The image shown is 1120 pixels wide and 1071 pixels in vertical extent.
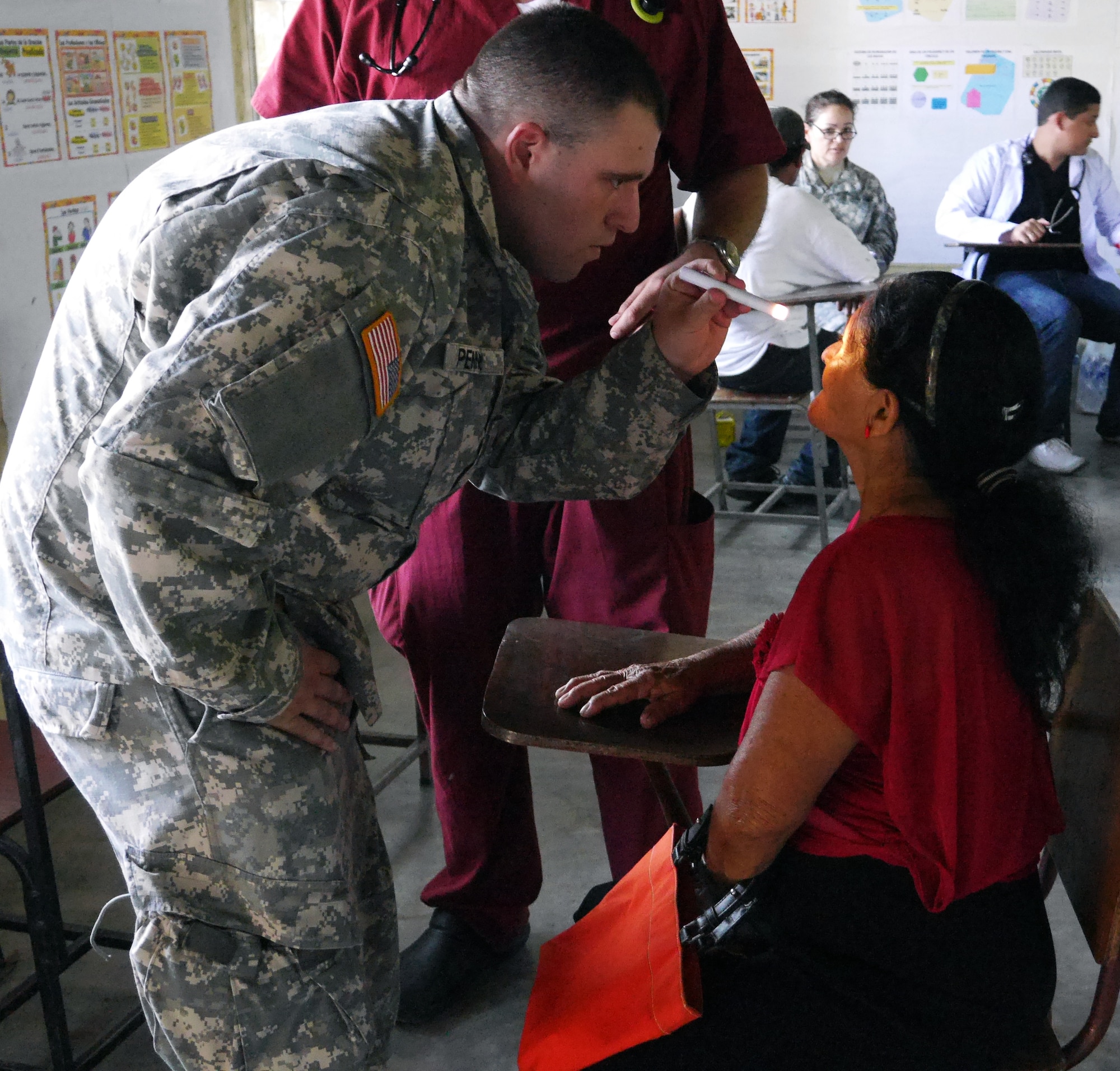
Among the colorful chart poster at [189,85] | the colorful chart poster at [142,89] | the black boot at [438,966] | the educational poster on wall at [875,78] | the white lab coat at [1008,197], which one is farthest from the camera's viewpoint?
the educational poster on wall at [875,78]

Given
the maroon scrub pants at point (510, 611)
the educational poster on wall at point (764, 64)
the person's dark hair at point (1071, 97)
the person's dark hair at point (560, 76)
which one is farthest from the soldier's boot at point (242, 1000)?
the educational poster on wall at point (764, 64)

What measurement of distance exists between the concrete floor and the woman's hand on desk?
51cm

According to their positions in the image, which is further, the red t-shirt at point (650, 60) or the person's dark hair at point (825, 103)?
the person's dark hair at point (825, 103)

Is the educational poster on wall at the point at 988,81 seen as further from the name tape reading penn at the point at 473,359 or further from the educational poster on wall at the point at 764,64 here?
the name tape reading penn at the point at 473,359

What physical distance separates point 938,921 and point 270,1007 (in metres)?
0.72

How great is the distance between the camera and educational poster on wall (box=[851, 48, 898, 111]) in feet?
21.0

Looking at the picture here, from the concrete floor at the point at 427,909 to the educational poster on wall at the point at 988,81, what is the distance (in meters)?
4.01

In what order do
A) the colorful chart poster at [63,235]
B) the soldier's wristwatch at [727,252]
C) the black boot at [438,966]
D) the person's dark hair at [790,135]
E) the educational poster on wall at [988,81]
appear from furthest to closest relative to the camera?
the educational poster on wall at [988,81] → the person's dark hair at [790,135] → the colorful chart poster at [63,235] → the black boot at [438,966] → the soldier's wristwatch at [727,252]

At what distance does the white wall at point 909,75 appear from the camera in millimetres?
6199

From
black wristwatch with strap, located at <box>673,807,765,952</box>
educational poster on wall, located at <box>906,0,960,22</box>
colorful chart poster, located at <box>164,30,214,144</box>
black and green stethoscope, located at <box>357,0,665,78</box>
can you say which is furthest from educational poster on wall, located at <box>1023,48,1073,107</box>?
black wristwatch with strap, located at <box>673,807,765,952</box>

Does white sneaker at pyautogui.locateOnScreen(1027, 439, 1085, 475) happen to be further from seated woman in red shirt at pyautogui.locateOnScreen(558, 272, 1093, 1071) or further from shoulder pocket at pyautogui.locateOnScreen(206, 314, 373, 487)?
shoulder pocket at pyautogui.locateOnScreen(206, 314, 373, 487)

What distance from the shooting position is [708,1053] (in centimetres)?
129

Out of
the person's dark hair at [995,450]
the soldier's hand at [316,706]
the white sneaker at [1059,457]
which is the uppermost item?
the person's dark hair at [995,450]

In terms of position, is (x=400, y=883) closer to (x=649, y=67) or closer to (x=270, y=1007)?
(x=270, y=1007)
